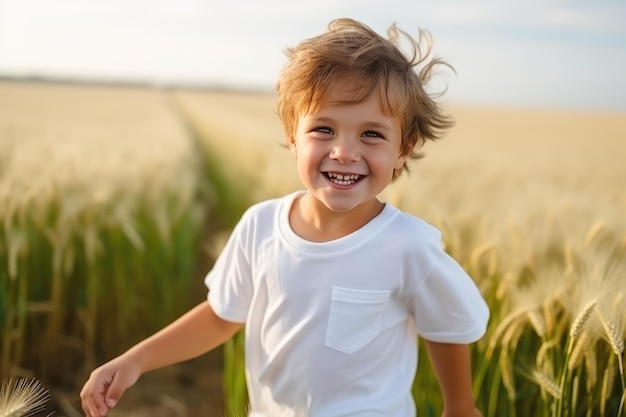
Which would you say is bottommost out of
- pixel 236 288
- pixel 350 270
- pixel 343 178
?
pixel 236 288

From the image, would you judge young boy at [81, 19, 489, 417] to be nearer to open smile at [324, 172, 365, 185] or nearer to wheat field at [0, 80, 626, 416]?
open smile at [324, 172, 365, 185]

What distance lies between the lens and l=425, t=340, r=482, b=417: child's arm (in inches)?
56.5

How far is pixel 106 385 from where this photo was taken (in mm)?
1396

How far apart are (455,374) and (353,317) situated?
10.4 inches

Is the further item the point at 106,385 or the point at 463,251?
the point at 463,251

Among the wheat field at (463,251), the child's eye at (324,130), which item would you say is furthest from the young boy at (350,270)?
the wheat field at (463,251)

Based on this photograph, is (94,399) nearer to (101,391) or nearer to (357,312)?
(101,391)

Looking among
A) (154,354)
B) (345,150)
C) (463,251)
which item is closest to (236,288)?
(154,354)

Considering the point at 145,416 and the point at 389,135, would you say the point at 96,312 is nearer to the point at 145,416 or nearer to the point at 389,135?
the point at 145,416

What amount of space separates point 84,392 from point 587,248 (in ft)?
4.17

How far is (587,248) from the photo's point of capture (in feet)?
6.27

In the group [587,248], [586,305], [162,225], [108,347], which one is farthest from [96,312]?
[586,305]

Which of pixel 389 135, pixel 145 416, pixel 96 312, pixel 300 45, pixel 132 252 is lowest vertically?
pixel 145 416

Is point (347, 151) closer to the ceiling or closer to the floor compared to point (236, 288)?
closer to the ceiling
